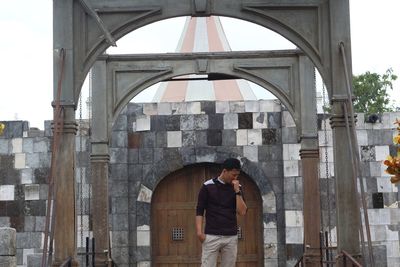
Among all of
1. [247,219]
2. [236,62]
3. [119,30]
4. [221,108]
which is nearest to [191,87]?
[221,108]

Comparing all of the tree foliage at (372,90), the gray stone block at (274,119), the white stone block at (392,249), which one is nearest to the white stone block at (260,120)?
the gray stone block at (274,119)

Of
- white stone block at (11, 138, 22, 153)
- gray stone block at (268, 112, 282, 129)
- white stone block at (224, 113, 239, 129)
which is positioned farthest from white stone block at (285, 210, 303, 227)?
white stone block at (11, 138, 22, 153)

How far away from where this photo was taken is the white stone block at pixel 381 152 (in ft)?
49.1

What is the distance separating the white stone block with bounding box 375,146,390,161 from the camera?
14969 mm

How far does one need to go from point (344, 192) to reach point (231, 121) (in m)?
6.74

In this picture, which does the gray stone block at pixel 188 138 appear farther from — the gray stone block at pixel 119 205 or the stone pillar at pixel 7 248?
the stone pillar at pixel 7 248

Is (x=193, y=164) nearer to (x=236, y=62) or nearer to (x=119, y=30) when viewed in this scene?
(x=236, y=62)

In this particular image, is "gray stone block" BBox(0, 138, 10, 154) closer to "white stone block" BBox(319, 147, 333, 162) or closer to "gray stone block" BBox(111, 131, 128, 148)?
"gray stone block" BBox(111, 131, 128, 148)

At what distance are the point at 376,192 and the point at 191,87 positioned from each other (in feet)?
13.8

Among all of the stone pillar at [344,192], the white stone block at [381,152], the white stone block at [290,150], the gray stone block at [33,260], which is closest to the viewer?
the stone pillar at [344,192]

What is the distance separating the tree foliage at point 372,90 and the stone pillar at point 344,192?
28.3 meters

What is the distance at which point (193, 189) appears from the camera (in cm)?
1555

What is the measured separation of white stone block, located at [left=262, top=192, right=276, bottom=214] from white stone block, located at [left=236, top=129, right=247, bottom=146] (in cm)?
101

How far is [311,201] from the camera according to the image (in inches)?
487
